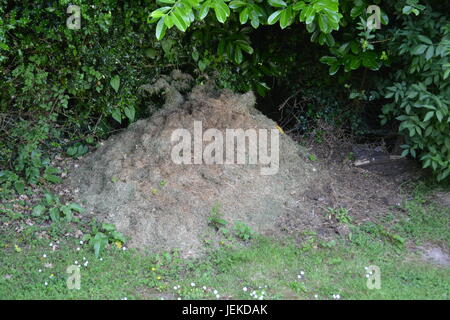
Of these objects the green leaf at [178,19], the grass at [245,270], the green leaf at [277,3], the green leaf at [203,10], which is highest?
the green leaf at [277,3]

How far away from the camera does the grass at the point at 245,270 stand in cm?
435

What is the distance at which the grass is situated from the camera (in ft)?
14.3

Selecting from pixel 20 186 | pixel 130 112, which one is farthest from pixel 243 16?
pixel 20 186

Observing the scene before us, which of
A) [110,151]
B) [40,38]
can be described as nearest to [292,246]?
[110,151]

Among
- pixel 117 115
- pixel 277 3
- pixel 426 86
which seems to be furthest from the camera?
pixel 117 115

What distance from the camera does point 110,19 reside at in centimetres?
577

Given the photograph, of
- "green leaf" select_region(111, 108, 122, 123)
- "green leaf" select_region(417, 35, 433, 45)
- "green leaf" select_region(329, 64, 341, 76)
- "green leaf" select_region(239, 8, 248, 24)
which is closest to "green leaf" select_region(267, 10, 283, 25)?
"green leaf" select_region(239, 8, 248, 24)

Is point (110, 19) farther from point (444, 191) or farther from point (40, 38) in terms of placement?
point (444, 191)

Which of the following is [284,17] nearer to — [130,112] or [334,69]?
[334,69]

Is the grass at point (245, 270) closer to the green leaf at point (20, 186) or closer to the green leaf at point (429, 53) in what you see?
the green leaf at point (20, 186)

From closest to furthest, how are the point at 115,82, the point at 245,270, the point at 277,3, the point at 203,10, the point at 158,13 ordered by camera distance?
the point at 158,13 → the point at 203,10 → the point at 245,270 → the point at 277,3 → the point at 115,82

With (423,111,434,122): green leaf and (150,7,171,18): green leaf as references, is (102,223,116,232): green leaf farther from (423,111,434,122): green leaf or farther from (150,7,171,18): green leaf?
(423,111,434,122): green leaf

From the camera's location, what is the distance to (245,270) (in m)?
4.66

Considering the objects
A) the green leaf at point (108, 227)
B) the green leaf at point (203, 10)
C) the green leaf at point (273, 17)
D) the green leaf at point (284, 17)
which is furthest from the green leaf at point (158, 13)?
the green leaf at point (108, 227)
